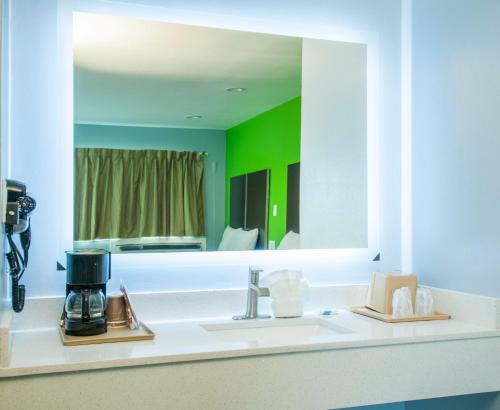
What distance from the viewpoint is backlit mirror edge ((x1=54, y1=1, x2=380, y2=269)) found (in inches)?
79.7

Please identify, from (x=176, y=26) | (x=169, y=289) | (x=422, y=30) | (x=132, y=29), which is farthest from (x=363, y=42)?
(x=169, y=289)

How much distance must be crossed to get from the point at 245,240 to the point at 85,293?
2.28 feet

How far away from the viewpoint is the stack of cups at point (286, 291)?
220 cm

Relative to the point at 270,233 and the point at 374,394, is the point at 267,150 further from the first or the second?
the point at 374,394

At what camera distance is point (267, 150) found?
2.31 m

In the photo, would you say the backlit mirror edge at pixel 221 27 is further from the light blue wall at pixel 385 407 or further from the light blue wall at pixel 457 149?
the light blue wall at pixel 385 407

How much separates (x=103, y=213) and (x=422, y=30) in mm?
1533

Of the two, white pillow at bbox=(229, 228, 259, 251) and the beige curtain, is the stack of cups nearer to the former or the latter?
white pillow at bbox=(229, 228, 259, 251)

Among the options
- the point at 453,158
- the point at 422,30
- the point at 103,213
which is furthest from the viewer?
the point at 422,30

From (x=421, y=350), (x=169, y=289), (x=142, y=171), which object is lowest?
(x=421, y=350)

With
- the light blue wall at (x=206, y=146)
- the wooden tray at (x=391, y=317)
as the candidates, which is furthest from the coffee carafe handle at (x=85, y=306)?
the wooden tray at (x=391, y=317)

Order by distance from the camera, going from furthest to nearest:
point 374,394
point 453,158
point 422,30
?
point 422,30 → point 453,158 → point 374,394

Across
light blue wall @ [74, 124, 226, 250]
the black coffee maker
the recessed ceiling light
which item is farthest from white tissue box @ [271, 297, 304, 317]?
the recessed ceiling light

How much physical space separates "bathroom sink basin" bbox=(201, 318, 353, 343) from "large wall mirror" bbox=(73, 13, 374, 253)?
0.30 metres
